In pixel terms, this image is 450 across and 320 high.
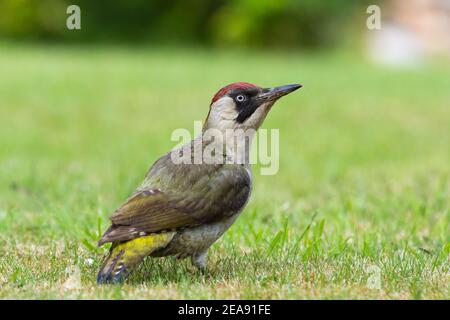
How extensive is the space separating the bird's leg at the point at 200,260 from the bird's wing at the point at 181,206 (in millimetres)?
274

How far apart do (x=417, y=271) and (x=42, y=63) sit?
1347cm

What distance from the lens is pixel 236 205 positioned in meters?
4.68

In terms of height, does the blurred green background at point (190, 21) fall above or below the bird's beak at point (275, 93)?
above

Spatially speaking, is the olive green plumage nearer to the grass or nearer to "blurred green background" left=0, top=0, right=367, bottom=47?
the grass

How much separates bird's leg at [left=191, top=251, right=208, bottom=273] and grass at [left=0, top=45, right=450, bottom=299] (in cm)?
8

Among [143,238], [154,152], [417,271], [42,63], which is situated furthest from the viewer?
[42,63]

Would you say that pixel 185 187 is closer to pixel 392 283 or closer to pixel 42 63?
pixel 392 283

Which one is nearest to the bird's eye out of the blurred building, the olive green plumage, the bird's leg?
the olive green plumage

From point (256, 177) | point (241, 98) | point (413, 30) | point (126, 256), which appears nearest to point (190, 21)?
point (413, 30)

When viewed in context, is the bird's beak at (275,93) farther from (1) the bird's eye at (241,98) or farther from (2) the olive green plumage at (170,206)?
(2) the olive green plumage at (170,206)

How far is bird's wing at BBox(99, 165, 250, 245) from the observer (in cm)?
441

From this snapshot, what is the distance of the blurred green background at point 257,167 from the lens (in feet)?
15.2

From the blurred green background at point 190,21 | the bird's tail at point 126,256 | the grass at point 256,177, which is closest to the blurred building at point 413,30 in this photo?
the blurred green background at point 190,21
